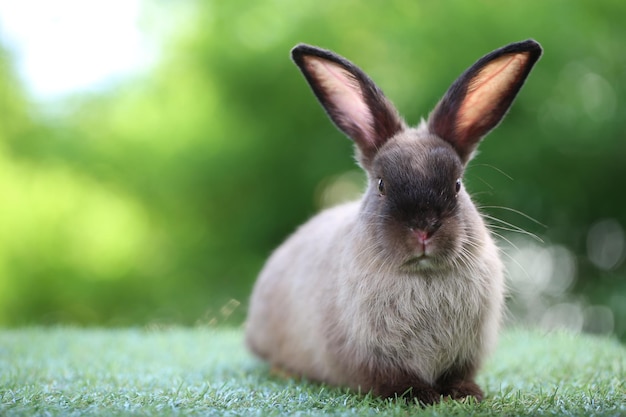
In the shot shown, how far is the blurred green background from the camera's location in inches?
254

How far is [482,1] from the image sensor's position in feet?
21.7

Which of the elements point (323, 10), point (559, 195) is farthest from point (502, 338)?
point (323, 10)

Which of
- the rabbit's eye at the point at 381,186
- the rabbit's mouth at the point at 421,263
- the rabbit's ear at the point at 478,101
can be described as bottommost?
the rabbit's mouth at the point at 421,263

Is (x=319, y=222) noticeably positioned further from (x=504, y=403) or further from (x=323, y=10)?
(x=323, y=10)

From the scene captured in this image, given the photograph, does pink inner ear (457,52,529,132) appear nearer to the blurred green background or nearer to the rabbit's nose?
the rabbit's nose

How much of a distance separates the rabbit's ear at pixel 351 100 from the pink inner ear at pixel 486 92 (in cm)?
28

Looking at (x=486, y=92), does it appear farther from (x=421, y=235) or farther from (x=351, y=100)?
(x=421, y=235)

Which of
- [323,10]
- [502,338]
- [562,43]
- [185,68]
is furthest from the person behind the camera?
[185,68]

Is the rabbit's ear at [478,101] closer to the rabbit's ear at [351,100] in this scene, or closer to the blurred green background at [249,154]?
the rabbit's ear at [351,100]

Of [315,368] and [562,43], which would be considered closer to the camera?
[315,368]

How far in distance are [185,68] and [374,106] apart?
529 centimetres

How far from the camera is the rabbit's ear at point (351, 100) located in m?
3.04

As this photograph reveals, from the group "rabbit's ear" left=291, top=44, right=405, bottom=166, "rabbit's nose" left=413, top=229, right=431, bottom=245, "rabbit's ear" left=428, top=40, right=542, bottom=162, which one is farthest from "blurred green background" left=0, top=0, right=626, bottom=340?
"rabbit's nose" left=413, top=229, right=431, bottom=245

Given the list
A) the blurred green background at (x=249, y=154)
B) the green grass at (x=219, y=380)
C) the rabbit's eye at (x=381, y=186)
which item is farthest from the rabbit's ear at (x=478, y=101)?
the blurred green background at (x=249, y=154)
